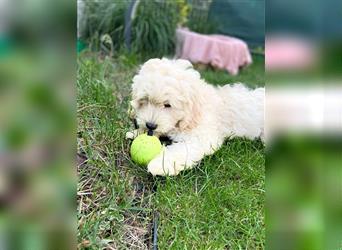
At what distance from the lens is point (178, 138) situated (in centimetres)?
293

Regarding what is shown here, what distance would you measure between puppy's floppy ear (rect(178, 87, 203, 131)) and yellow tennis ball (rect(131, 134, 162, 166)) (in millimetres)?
309

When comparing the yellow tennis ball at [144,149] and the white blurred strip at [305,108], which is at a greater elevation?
the white blurred strip at [305,108]

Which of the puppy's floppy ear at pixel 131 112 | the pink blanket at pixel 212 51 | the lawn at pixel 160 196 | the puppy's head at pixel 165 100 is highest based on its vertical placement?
the puppy's head at pixel 165 100

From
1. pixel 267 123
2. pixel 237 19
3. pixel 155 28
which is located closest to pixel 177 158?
pixel 267 123

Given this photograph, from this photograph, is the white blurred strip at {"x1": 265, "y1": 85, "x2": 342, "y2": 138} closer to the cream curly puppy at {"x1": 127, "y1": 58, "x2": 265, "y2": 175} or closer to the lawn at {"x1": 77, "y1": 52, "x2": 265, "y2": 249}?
the lawn at {"x1": 77, "y1": 52, "x2": 265, "y2": 249}

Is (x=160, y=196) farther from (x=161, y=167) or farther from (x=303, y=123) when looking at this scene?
(x=303, y=123)

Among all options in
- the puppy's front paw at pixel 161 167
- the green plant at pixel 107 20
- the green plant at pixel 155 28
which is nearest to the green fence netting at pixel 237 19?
the green plant at pixel 155 28

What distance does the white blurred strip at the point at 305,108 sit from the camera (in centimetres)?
106

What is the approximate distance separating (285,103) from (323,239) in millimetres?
369

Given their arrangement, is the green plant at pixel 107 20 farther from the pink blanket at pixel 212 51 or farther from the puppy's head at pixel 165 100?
the puppy's head at pixel 165 100

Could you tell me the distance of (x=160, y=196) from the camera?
239 cm

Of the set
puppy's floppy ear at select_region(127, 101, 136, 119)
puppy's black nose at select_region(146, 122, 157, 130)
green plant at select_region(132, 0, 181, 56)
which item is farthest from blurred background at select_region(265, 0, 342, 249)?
green plant at select_region(132, 0, 181, 56)

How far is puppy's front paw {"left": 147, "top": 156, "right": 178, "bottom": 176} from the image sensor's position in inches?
98.5

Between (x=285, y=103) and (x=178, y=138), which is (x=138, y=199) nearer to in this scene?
(x=178, y=138)
